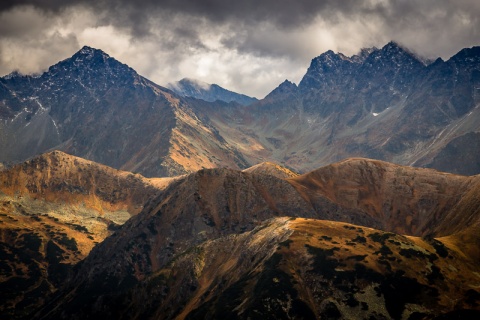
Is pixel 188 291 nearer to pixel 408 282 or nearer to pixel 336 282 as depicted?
pixel 336 282

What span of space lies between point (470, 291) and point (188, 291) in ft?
366

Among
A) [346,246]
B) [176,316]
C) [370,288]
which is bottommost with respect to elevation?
[176,316]

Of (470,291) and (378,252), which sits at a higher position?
(378,252)

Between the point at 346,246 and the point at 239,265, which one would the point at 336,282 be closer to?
the point at 346,246

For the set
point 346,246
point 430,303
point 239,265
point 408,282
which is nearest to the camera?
point 430,303

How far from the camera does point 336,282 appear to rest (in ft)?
503

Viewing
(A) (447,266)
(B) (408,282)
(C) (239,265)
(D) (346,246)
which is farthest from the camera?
(C) (239,265)

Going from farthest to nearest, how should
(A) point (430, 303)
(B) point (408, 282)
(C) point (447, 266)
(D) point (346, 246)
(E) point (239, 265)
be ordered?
(E) point (239, 265) → (D) point (346, 246) → (C) point (447, 266) → (B) point (408, 282) → (A) point (430, 303)

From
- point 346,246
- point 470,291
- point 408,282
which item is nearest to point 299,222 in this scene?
point 346,246

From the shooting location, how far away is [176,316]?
182250 mm

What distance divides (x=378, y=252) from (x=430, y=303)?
98.2 ft

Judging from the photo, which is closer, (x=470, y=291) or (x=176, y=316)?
(x=470, y=291)

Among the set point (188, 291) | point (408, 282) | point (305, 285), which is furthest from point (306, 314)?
point (188, 291)

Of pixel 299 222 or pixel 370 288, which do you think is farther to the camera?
pixel 299 222
